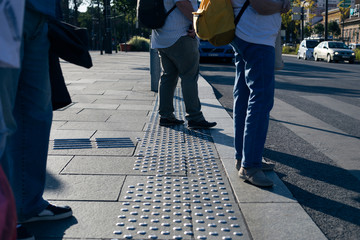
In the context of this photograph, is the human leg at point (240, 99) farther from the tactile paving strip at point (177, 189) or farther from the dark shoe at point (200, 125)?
Result: the dark shoe at point (200, 125)

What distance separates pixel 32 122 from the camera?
225 centimetres

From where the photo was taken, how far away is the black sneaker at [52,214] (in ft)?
7.84

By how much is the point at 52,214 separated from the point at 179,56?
2.63 meters

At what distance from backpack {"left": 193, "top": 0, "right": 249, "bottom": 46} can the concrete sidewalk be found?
1.01m

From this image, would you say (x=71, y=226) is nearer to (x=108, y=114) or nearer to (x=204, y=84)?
(x=108, y=114)

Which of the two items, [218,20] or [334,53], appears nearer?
[218,20]

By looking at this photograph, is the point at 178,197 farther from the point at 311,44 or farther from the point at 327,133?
the point at 311,44

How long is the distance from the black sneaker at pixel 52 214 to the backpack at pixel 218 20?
153 cm

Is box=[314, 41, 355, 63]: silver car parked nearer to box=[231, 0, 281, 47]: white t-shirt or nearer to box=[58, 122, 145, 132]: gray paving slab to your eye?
box=[58, 122, 145, 132]: gray paving slab

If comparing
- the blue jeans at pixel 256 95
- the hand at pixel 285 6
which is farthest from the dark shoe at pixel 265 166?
the hand at pixel 285 6

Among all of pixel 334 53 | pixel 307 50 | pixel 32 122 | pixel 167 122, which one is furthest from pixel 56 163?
pixel 307 50

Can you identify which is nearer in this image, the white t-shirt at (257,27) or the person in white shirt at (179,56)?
the white t-shirt at (257,27)

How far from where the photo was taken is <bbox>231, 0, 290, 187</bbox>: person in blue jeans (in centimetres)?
303

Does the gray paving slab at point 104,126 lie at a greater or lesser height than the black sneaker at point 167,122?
lesser
